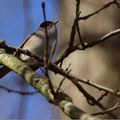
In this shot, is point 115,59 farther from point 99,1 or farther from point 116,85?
point 99,1

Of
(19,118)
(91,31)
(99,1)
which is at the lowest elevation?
(19,118)

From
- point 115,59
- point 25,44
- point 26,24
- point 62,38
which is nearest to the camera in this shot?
point 25,44

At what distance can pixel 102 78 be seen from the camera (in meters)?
2.37

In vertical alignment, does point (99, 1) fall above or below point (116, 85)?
above

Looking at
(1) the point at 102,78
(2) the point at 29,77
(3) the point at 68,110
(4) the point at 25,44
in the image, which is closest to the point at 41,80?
(2) the point at 29,77

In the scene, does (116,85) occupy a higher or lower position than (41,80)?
lower

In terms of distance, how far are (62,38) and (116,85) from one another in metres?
0.46

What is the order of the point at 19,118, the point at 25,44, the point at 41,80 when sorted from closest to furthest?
the point at 41,80, the point at 25,44, the point at 19,118

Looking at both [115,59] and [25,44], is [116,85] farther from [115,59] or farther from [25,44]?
[25,44]

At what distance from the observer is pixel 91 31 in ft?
8.13

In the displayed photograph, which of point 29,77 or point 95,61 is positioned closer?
point 29,77

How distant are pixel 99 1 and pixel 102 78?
1.27 ft

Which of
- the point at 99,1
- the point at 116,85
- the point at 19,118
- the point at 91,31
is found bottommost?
the point at 19,118

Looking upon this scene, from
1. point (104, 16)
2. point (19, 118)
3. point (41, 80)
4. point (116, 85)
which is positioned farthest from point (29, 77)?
point (19, 118)
